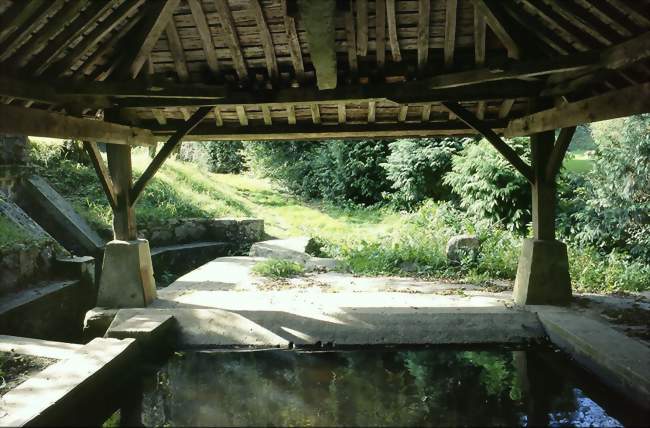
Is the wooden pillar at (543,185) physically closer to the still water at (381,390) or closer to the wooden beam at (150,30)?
the still water at (381,390)

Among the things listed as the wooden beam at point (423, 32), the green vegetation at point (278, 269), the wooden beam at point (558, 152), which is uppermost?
the wooden beam at point (423, 32)

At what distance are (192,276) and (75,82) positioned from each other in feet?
14.7

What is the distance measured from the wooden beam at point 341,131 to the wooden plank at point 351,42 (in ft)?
5.31

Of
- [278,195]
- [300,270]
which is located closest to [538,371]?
[300,270]

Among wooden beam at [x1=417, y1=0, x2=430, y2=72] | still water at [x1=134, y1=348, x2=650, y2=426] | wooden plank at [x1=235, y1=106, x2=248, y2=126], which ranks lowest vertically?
still water at [x1=134, y1=348, x2=650, y2=426]

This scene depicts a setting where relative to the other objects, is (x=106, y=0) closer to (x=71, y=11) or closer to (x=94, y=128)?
(x=71, y=11)

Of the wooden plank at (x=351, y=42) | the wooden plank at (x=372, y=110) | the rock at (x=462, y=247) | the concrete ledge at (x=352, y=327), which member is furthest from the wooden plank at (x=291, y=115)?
the rock at (x=462, y=247)

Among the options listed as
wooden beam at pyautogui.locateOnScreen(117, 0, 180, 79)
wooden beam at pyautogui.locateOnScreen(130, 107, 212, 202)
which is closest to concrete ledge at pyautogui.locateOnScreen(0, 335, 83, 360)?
wooden beam at pyautogui.locateOnScreen(130, 107, 212, 202)

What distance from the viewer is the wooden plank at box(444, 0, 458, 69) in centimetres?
502

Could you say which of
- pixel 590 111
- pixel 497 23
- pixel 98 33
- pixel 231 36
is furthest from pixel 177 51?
pixel 590 111

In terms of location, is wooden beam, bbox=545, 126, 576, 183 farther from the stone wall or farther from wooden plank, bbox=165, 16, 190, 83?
the stone wall

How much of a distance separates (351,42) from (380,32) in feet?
1.10

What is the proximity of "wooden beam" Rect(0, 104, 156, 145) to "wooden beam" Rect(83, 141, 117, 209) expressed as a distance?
0.18m

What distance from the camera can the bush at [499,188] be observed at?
1101 cm
